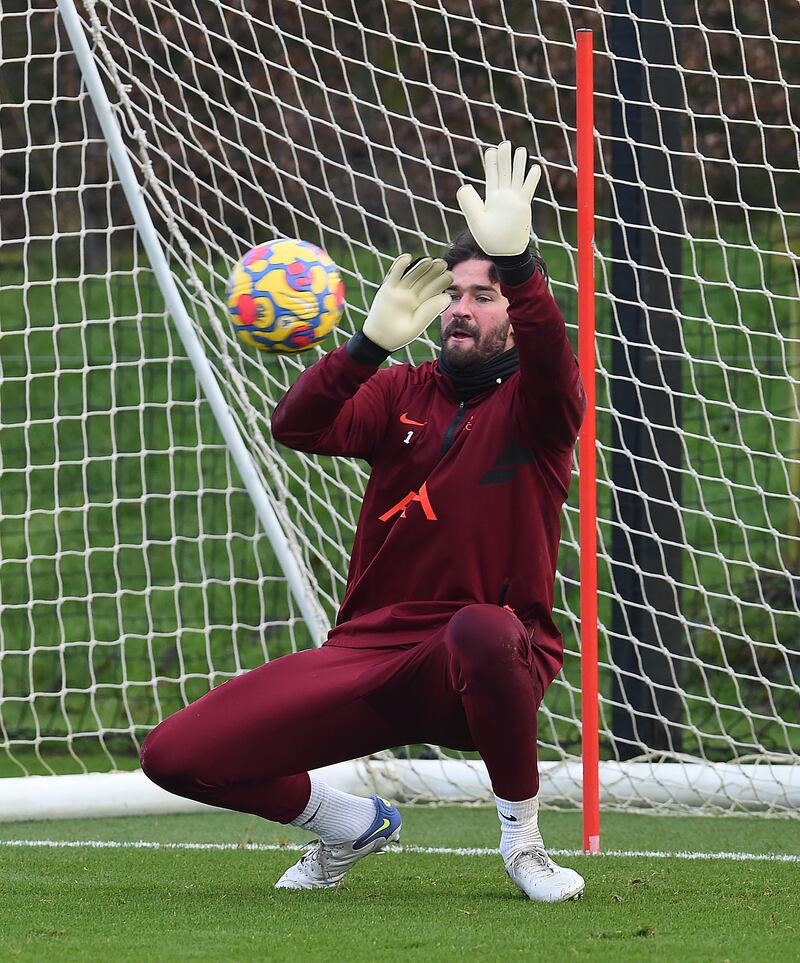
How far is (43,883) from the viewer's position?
3920 mm

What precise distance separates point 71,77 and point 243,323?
888cm

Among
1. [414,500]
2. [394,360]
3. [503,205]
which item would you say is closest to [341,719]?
[414,500]

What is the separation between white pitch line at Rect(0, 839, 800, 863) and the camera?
438 centimetres

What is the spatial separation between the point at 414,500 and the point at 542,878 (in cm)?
93

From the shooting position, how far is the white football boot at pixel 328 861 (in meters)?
3.87

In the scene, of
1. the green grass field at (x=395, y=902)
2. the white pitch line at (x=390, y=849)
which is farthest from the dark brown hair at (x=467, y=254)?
the white pitch line at (x=390, y=849)

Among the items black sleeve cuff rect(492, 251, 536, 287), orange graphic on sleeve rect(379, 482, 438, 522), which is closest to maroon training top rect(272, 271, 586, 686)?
orange graphic on sleeve rect(379, 482, 438, 522)

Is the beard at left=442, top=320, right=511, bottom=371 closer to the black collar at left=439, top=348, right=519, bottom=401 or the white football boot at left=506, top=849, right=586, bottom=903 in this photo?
the black collar at left=439, top=348, right=519, bottom=401

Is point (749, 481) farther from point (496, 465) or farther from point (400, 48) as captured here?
point (496, 465)

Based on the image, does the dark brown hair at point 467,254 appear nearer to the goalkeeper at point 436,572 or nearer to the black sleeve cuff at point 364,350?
the goalkeeper at point 436,572

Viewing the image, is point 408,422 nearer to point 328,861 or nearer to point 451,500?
point 451,500

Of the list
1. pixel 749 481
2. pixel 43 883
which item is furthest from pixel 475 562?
pixel 749 481

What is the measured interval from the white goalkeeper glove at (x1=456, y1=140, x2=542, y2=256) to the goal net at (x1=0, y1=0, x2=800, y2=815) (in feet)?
5.24

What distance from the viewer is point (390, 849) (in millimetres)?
4574
